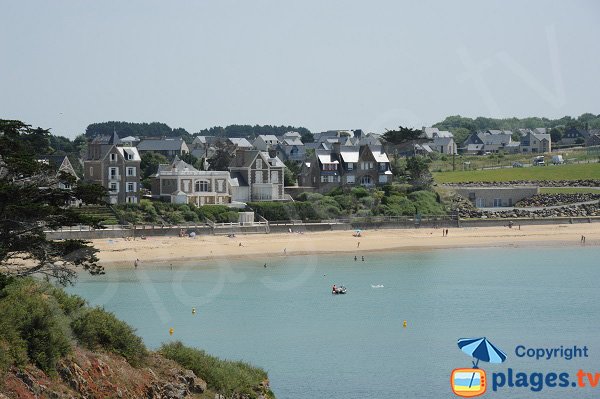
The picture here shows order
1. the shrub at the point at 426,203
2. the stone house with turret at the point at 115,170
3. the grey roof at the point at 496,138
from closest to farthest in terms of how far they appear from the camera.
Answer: the stone house with turret at the point at 115,170
the shrub at the point at 426,203
the grey roof at the point at 496,138

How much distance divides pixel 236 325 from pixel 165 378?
15.2 metres

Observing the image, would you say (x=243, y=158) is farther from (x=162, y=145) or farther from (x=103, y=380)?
(x=103, y=380)

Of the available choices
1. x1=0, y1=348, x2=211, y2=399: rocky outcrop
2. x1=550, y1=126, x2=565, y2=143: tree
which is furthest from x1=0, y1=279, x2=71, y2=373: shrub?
x1=550, y1=126, x2=565, y2=143: tree

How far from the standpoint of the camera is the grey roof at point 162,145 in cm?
10929

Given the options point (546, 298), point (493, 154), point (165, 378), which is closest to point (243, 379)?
point (165, 378)

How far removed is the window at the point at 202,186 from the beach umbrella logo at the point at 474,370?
36962 millimetres

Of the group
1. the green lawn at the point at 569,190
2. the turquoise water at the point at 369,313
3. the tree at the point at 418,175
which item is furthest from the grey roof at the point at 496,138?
the turquoise water at the point at 369,313

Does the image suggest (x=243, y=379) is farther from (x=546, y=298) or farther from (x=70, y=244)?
(x=546, y=298)

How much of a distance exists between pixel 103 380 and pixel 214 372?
353cm

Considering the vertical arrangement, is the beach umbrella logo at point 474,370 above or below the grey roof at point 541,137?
below

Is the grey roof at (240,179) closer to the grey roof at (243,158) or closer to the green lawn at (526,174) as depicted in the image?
the grey roof at (243,158)

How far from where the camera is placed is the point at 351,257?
193 feet

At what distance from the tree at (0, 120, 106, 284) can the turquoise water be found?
7199 millimetres

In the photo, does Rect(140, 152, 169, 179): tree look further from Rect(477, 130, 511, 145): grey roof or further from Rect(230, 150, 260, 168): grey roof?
Rect(477, 130, 511, 145): grey roof
